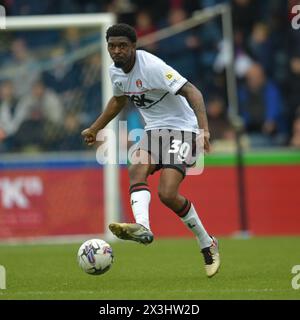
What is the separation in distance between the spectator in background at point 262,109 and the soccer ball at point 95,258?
8260mm

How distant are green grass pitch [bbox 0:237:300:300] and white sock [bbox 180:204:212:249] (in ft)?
1.06

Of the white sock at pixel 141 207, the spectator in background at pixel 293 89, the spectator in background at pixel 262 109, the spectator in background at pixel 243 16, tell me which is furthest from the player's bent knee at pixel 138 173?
the spectator in background at pixel 243 16

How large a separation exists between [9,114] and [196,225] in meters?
7.58

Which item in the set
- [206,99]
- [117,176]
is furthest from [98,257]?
[206,99]

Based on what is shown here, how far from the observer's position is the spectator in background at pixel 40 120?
1611 centimetres

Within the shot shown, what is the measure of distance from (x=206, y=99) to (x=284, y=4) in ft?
7.47

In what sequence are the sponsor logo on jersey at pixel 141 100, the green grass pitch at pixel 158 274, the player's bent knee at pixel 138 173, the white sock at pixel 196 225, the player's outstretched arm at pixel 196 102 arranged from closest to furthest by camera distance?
the green grass pitch at pixel 158 274 → the player's outstretched arm at pixel 196 102 → the player's bent knee at pixel 138 173 → the white sock at pixel 196 225 → the sponsor logo on jersey at pixel 141 100

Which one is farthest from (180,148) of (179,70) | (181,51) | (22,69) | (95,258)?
(181,51)

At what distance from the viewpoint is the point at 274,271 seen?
9.52m

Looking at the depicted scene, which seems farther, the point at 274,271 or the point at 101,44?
the point at 101,44

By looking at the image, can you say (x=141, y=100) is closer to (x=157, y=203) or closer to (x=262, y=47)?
(x=157, y=203)

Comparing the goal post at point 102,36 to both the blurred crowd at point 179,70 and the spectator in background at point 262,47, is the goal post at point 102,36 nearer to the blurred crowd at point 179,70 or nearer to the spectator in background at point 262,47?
the blurred crowd at point 179,70

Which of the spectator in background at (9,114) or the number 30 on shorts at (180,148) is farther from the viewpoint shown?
the spectator in background at (9,114)

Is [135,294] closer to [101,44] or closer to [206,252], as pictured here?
[206,252]
